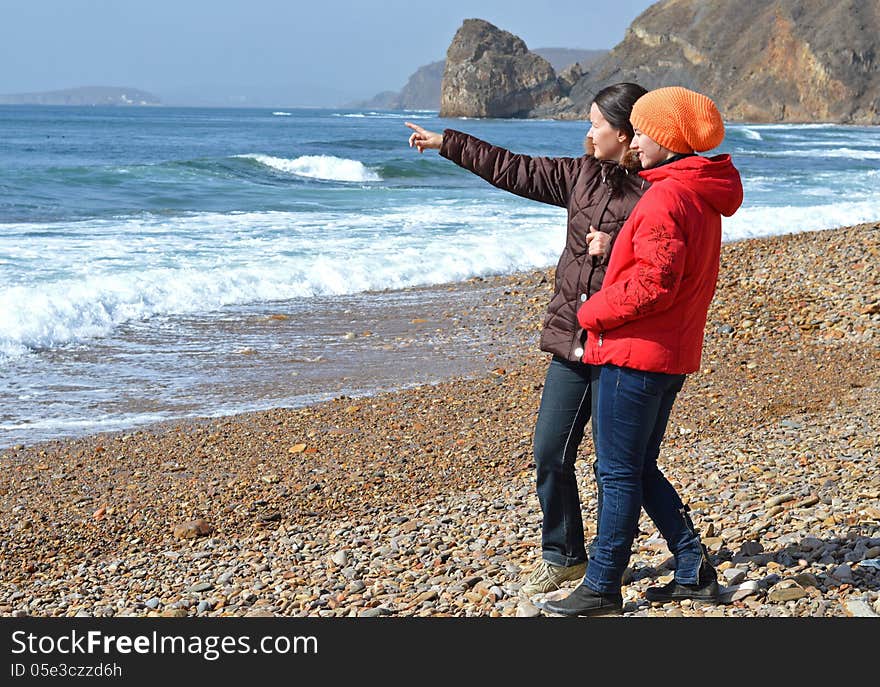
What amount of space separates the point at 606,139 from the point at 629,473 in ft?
3.52

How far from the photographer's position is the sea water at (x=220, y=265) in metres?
7.65

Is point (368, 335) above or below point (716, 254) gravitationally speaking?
below

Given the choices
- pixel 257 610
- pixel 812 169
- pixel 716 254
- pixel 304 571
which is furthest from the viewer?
pixel 812 169

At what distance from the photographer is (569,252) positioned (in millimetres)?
3418

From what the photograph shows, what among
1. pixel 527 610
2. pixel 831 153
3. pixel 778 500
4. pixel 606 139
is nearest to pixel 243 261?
pixel 778 500

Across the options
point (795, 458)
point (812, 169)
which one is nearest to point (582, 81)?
point (812, 169)

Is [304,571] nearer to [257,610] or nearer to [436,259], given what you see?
[257,610]

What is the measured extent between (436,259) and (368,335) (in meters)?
4.17

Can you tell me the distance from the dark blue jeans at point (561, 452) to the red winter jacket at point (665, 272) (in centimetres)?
28

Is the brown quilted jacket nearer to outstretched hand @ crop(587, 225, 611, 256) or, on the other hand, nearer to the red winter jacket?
outstretched hand @ crop(587, 225, 611, 256)

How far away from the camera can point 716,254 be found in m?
3.11

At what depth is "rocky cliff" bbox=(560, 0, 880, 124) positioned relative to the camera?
312ft

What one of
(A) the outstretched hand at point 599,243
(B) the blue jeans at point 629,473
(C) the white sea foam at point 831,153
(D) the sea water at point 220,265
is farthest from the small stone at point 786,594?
(C) the white sea foam at point 831,153

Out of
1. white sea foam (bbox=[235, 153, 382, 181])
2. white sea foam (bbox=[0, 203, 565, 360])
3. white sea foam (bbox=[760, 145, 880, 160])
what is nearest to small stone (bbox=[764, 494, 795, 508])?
white sea foam (bbox=[0, 203, 565, 360])
